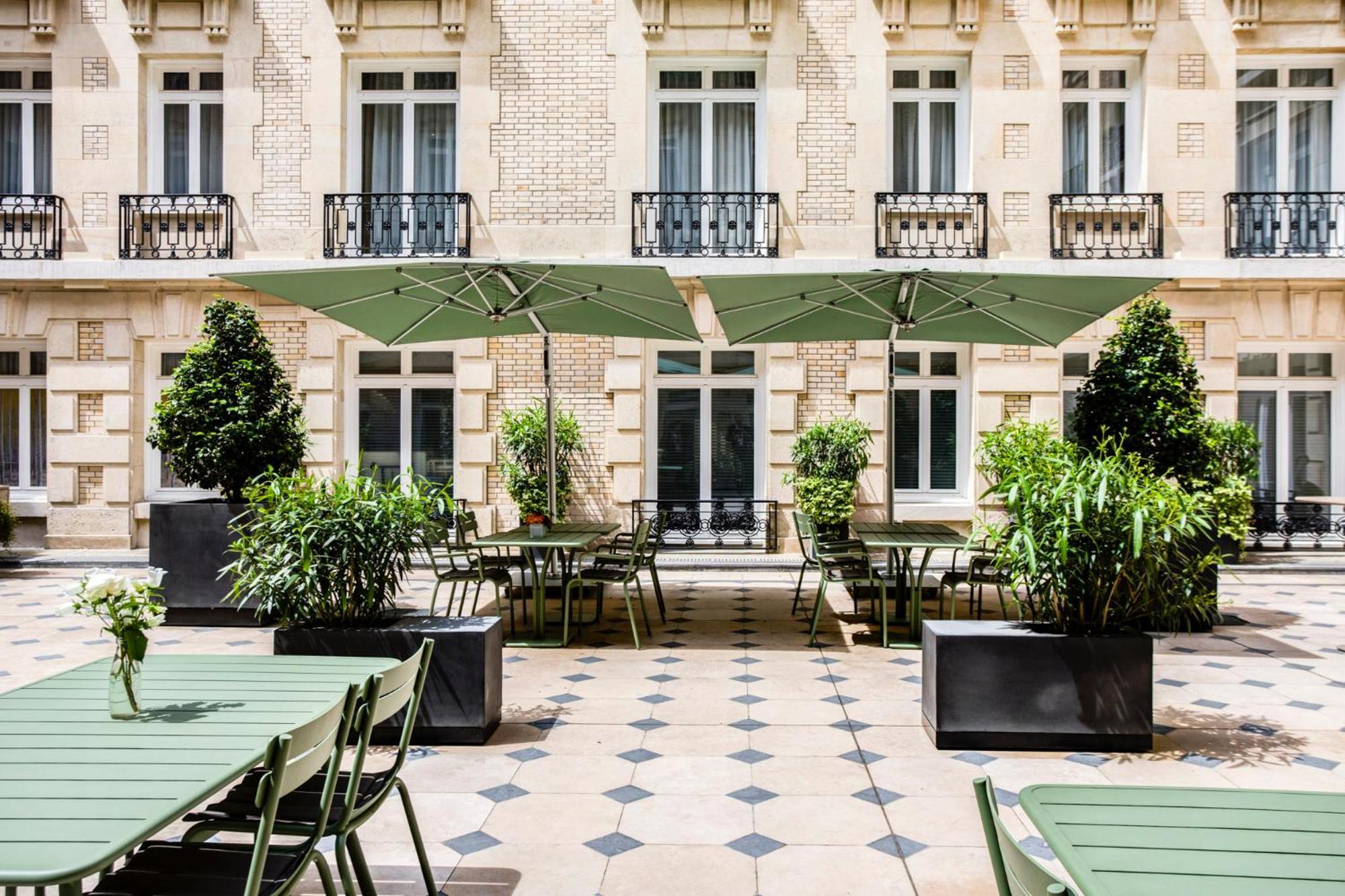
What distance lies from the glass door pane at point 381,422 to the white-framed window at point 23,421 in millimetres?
4155

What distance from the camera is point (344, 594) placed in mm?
4824

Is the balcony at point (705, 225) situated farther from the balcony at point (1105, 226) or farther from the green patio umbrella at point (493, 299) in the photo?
the green patio umbrella at point (493, 299)

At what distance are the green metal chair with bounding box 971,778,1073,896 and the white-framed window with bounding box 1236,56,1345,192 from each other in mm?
12840

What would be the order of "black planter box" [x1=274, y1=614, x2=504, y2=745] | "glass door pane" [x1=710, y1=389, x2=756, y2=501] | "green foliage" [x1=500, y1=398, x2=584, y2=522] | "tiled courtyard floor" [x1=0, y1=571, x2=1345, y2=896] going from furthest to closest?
"glass door pane" [x1=710, y1=389, x2=756, y2=501], "green foliage" [x1=500, y1=398, x2=584, y2=522], "black planter box" [x1=274, y1=614, x2=504, y2=745], "tiled courtyard floor" [x1=0, y1=571, x2=1345, y2=896]

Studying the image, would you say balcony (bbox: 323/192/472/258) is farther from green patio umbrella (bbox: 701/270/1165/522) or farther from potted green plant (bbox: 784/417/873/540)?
green patio umbrella (bbox: 701/270/1165/522)

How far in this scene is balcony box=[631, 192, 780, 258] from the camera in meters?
12.0

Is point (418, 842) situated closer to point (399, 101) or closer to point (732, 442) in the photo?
point (732, 442)

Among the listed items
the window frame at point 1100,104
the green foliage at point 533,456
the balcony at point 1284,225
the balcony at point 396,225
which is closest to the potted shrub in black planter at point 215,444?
the green foliage at point 533,456

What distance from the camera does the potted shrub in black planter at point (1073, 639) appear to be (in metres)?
4.60

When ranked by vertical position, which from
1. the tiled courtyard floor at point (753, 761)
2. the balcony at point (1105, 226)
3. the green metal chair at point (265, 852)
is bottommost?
the tiled courtyard floor at point (753, 761)

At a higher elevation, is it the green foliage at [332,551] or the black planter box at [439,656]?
the green foliage at [332,551]

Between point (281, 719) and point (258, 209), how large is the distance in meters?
10.9

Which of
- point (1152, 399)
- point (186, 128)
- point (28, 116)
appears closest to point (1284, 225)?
point (1152, 399)

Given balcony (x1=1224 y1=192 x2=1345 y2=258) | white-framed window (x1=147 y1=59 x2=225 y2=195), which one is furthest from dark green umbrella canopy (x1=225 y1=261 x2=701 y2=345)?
balcony (x1=1224 y1=192 x2=1345 y2=258)
